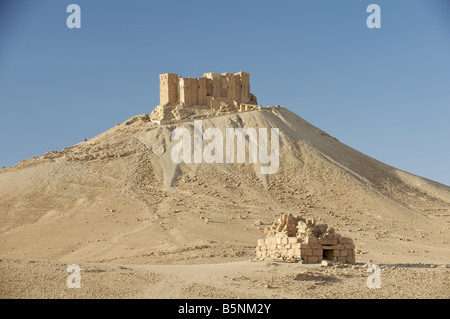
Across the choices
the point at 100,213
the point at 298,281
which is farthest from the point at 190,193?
the point at 298,281

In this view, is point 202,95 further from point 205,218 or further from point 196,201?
point 205,218

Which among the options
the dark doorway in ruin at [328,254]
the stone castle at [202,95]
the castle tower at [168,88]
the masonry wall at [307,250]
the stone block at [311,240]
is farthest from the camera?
the castle tower at [168,88]

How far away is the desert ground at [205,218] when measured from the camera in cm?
1510

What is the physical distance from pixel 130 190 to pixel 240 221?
29.5 ft

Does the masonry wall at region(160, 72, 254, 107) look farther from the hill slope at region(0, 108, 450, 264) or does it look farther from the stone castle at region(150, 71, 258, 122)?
the hill slope at region(0, 108, 450, 264)

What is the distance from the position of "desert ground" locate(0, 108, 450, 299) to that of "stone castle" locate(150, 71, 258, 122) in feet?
13.6

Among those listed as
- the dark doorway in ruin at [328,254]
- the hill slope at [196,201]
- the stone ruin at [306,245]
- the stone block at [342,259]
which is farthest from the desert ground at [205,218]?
the dark doorway in ruin at [328,254]

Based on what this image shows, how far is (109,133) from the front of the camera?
5297 cm

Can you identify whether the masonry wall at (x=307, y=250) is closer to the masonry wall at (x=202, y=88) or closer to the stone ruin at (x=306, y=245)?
the stone ruin at (x=306, y=245)

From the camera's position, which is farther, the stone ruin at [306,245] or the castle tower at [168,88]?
the castle tower at [168,88]

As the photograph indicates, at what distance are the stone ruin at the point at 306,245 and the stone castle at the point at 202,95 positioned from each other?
3501 cm

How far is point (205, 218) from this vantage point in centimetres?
3294

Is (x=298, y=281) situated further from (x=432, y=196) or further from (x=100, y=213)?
(x=432, y=196)

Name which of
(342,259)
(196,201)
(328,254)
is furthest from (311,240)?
(196,201)
